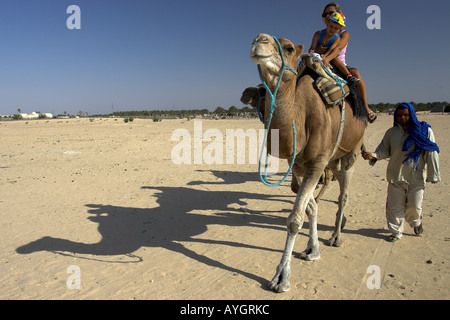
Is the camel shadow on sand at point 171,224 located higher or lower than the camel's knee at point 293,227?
lower

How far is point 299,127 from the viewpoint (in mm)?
3449

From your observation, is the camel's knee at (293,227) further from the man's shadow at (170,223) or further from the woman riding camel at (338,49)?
the woman riding camel at (338,49)

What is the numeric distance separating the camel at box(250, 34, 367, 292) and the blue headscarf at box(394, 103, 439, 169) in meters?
0.71

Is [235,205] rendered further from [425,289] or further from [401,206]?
[425,289]

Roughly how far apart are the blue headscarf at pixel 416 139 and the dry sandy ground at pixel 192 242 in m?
1.40

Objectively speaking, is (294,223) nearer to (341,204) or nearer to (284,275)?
(284,275)

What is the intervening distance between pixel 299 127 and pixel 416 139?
247cm

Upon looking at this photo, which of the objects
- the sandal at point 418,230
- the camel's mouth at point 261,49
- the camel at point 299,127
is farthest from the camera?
the sandal at point 418,230

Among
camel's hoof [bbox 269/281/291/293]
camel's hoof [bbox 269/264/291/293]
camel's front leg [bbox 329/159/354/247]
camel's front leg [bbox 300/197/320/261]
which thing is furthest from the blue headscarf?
camel's hoof [bbox 269/281/291/293]

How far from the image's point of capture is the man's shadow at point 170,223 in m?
4.73

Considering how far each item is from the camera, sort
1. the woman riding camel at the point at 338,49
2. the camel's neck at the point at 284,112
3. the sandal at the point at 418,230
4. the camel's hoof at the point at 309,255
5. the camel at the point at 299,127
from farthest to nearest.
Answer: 1. the sandal at the point at 418,230
2. the camel's hoof at the point at 309,255
3. the woman riding camel at the point at 338,49
4. the camel's neck at the point at 284,112
5. the camel at the point at 299,127

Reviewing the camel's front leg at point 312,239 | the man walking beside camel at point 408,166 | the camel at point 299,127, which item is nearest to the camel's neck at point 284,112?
the camel at point 299,127
